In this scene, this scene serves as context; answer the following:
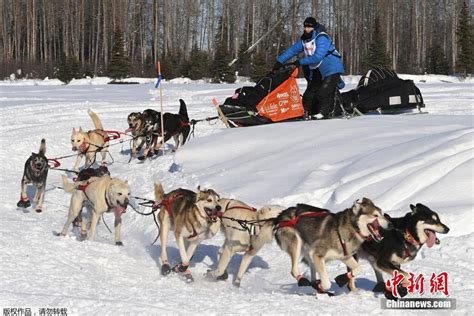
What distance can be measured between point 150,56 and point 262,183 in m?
33.9

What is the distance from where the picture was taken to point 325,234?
156 inches

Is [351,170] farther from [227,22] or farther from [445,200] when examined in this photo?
[227,22]

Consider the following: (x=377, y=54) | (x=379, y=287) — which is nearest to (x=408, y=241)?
(x=379, y=287)

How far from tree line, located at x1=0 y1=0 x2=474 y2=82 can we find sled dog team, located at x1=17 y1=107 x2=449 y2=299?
27431mm

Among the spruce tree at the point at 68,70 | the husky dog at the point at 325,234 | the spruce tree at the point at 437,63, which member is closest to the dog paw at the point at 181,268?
the husky dog at the point at 325,234

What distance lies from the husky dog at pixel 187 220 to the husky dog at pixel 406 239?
1250mm

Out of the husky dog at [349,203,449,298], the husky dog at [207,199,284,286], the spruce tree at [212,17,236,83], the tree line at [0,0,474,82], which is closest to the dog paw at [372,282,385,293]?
the husky dog at [349,203,449,298]

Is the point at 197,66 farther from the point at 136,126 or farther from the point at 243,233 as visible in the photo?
the point at 243,233

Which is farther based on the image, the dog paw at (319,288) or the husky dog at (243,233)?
the husky dog at (243,233)

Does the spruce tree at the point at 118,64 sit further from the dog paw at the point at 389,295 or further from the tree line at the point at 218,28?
the dog paw at the point at 389,295

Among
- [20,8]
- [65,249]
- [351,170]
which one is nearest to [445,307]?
[351,170]

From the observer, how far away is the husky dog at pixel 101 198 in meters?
5.55

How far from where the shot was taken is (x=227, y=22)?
3750 cm

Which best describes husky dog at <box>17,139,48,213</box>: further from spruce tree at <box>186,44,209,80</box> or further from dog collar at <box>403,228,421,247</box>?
spruce tree at <box>186,44,209,80</box>
